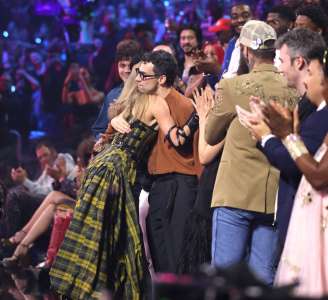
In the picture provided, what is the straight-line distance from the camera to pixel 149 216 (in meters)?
8.12

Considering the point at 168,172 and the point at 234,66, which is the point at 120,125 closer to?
the point at 168,172

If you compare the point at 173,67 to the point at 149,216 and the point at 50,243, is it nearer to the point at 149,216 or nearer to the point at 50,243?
the point at 149,216

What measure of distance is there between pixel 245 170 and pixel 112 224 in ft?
4.98

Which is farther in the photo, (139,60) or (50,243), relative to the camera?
(50,243)

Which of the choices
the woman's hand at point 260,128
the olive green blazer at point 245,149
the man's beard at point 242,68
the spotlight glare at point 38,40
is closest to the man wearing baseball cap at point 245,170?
the olive green blazer at point 245,149

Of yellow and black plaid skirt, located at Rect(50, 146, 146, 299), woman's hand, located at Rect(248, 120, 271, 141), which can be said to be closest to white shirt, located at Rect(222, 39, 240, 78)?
yellow and black plaid skirt, located at Rect(50, 146, 146, 299)

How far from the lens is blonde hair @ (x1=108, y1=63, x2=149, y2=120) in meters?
7.95


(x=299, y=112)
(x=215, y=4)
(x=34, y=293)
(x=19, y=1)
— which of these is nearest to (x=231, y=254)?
(x=299, y=112)

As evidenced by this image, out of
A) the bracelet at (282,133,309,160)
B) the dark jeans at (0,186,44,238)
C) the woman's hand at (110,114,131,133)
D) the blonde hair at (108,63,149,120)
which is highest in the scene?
the bracelet at (282,133,309,160)

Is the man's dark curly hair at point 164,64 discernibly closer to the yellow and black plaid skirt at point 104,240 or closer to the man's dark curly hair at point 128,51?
the yellow and black plaid skirt at point 104,240

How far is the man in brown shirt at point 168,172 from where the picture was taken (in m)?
7.95

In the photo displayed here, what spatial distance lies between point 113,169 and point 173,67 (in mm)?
920

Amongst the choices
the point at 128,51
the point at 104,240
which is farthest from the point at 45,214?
the point at 104,240

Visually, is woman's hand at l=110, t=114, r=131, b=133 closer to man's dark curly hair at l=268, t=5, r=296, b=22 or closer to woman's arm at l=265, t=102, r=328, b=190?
man's dark curly hair at l=268, t=5, r=296, b=22
